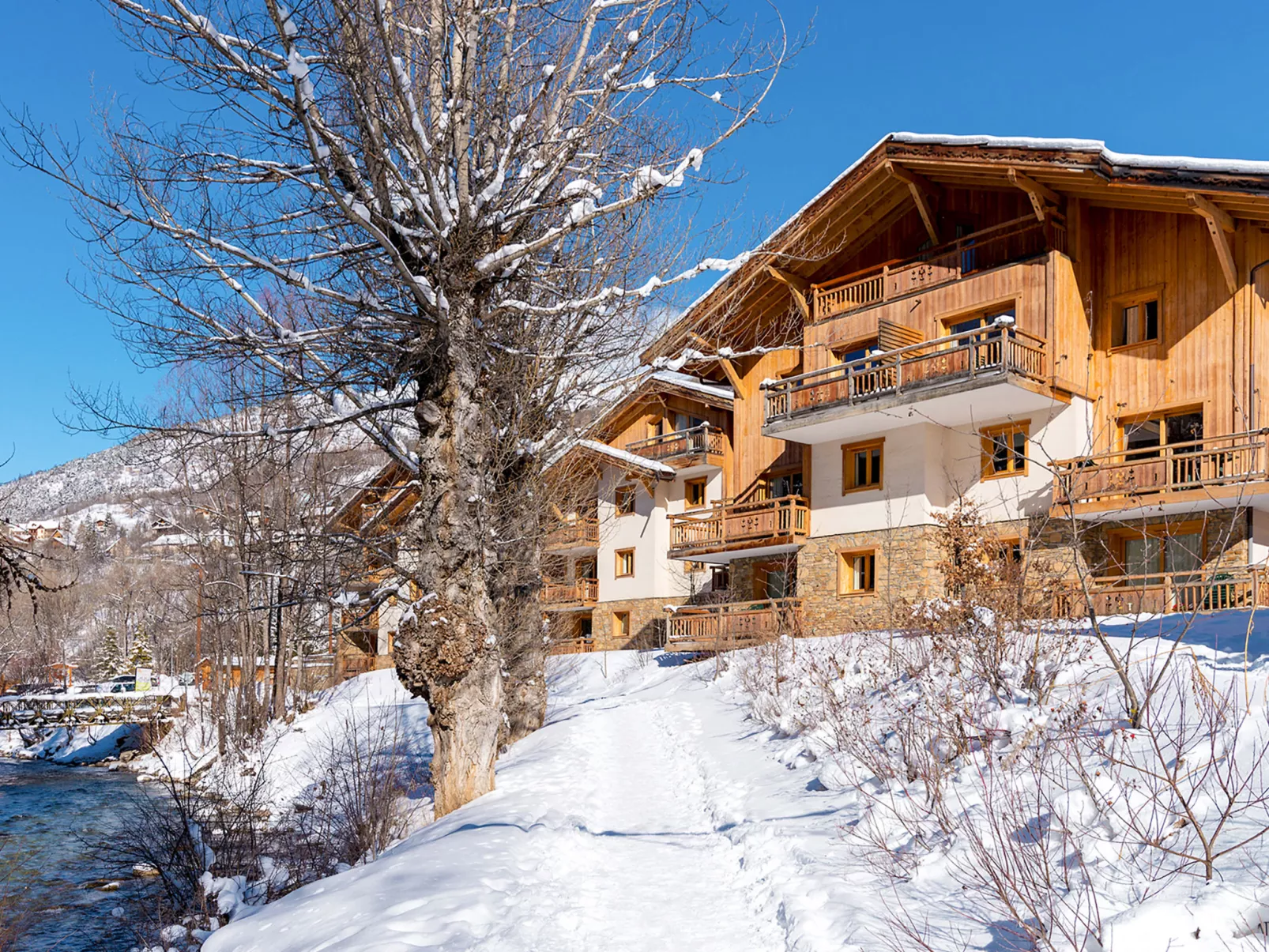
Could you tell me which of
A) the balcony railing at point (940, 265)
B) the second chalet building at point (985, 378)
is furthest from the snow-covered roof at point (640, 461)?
the balcony railing at point (940, 265)

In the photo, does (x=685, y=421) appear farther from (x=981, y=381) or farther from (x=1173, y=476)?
(x=1173, y=476)

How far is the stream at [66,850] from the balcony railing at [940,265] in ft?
66.5

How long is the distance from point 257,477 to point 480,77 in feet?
58.6

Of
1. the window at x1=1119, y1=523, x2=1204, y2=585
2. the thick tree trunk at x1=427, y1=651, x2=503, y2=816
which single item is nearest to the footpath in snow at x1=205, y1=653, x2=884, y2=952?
the thick tree trunk at x1=427, y1=651, x2=503, y2=816

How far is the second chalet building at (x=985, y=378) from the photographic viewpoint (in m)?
18.3

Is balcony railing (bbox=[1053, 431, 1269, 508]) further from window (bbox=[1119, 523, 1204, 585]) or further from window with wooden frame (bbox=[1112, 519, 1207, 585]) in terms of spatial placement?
window (bbox=[1119, 523, 1204, 585])

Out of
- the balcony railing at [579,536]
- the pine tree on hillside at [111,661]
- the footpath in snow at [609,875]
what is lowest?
the pine tree on hillside at [111,661]

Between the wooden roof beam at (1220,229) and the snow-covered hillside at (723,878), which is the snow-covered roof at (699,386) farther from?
the snow-covered hillside at (723,878)

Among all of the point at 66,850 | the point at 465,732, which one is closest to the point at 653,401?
the point at 66,850

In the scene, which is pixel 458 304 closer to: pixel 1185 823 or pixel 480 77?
pixel 480 77

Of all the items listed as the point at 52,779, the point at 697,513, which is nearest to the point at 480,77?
the point at 697,513

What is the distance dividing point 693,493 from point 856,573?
8943 millimetres

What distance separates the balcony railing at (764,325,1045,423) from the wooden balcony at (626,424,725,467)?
16.9ft

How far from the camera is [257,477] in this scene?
25781 mm
